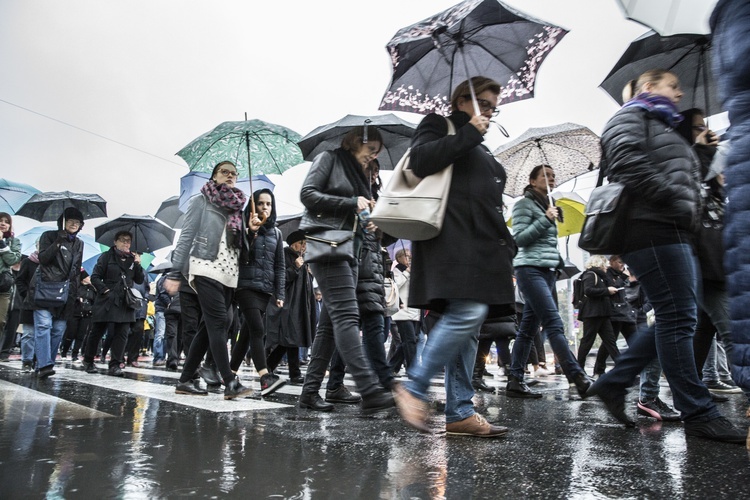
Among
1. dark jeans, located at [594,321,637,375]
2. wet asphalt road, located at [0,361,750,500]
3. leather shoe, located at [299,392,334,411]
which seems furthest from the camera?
dark jeans, located at [594,321,637,375]

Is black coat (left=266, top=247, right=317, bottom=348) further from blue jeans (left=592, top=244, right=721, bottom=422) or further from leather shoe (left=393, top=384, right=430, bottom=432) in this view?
blue jeans (left=592, top=244, right=721, bottom=422)

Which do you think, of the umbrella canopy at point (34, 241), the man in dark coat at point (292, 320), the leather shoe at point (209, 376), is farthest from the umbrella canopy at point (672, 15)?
the umbrella canopy at point (34, 241)

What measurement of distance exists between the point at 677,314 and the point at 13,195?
11284mm

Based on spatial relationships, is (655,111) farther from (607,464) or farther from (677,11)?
(607,464)

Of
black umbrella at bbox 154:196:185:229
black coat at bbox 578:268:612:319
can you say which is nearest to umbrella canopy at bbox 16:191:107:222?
black umbrella at bbox 154:196:185:229

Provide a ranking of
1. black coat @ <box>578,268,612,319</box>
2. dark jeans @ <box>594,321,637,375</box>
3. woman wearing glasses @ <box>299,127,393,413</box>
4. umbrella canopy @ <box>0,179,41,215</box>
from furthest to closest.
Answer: umbrella canopy @ <box>0,179,41,215</box>, dark jeans @ <box>594,321,637,375</box>, black coat @ <box>578,268,612,319</box>, woman wearing glasses @ <box>299,127,393,413</box>

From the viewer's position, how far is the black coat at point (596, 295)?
8.27 metres

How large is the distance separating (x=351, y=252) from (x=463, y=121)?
52.0 inches

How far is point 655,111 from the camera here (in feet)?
11.3

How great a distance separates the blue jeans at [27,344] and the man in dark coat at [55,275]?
92 centimetres

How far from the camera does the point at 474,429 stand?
10.7 ft

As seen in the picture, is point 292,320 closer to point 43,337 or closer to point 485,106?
point 43,337

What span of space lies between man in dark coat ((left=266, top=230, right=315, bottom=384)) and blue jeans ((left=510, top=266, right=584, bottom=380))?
268 cm

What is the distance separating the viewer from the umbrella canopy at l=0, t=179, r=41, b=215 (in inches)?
425
